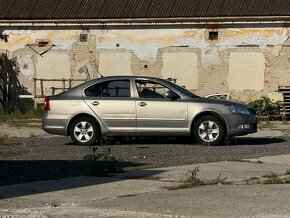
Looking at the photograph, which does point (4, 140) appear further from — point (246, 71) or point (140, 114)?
point (246, 71)

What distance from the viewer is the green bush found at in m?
28.9

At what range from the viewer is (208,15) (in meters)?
30.7

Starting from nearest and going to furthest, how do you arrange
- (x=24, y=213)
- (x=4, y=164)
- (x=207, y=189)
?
(x=24, y=213)
(x=207, y=189)
(x=4, y=164)

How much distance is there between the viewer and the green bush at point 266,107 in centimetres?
2888

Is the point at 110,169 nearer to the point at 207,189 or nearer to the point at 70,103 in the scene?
the point at 207,189

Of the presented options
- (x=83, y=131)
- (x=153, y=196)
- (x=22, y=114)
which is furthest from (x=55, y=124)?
(x=22, y=114)

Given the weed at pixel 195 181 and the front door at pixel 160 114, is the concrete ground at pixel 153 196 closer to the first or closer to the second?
the weed at pixel 195 181

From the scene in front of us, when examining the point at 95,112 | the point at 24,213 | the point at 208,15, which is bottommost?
the point at 24,213

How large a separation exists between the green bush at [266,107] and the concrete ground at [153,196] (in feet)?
48.2

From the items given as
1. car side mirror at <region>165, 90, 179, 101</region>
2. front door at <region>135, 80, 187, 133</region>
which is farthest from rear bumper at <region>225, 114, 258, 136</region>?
car side mirror at <region>165, 90, 179, 101</region>

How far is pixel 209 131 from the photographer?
18547 millimetres

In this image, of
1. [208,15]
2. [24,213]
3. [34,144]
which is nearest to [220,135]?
[34,144]

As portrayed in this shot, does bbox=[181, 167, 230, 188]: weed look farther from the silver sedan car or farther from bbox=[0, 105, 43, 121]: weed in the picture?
bbox=[0, 105, 43, 121]: weed

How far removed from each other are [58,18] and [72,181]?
65.1 feet
